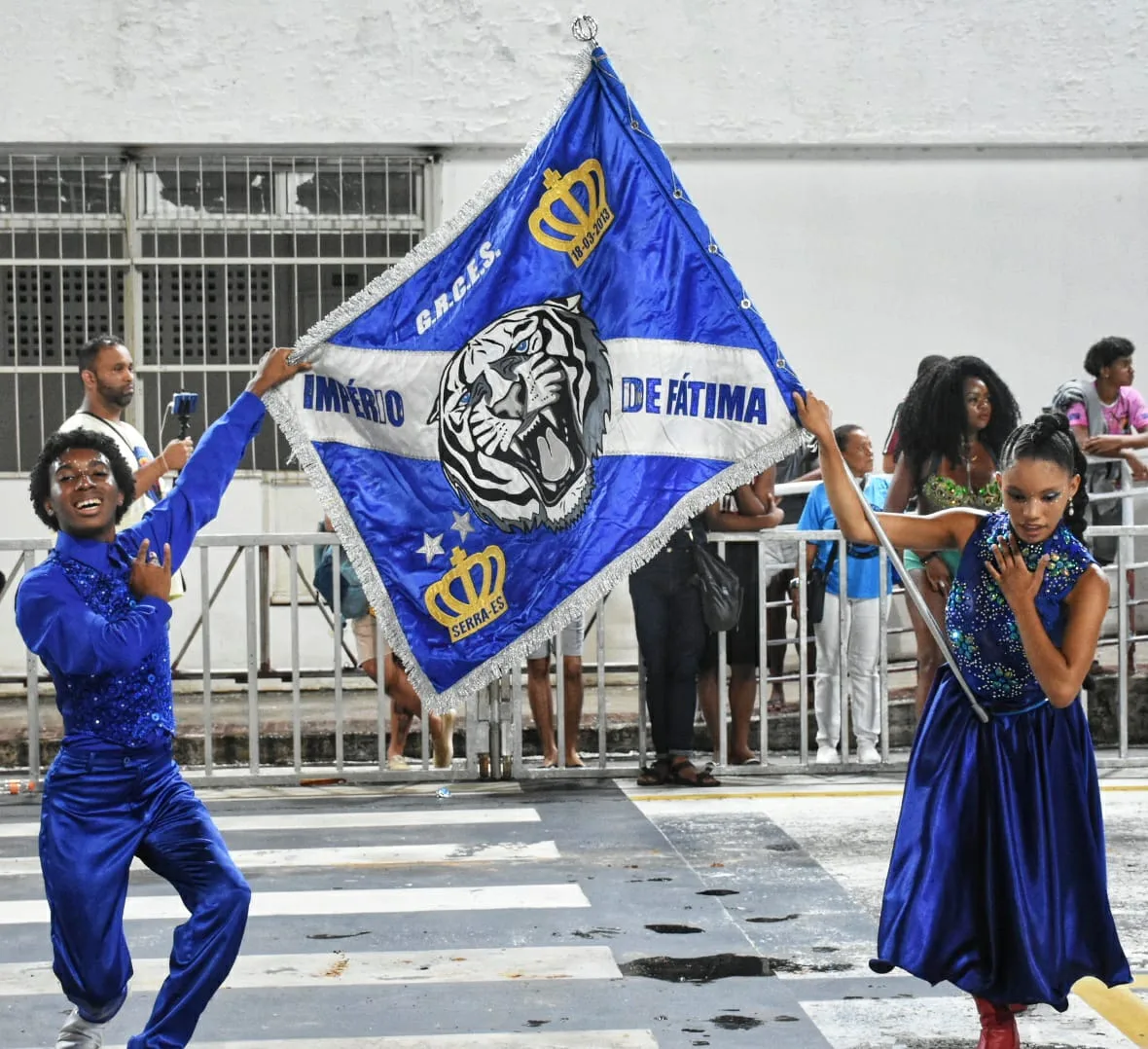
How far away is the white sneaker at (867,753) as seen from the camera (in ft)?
31.0

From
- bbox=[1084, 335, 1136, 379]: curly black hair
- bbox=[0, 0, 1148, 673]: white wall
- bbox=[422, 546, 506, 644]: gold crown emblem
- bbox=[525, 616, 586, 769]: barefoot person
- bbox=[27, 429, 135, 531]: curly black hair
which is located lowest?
bbox=[525, 616, 586, 769]: barefoot person

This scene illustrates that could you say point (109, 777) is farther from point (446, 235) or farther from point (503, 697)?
point (503, 697)

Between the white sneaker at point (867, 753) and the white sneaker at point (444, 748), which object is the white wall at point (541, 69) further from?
the white sneaker at point (867, 753)

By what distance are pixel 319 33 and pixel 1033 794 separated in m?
10.2

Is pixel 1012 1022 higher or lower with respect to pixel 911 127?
lower

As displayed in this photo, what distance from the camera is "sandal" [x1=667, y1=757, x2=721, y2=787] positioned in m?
8.89

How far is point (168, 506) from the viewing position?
4.59 m

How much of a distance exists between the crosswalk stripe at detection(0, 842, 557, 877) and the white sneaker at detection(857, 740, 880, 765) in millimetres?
2522

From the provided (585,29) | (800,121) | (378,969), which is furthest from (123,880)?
(800,121)

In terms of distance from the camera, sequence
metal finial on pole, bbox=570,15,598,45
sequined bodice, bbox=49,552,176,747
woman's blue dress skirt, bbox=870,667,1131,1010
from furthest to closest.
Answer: metal finial on pole, bbox=570,15,598,45 → woman's blue dress skirt, bbox=870,667,1131,1010 → sequined bodice, bbox=49,552,176,747

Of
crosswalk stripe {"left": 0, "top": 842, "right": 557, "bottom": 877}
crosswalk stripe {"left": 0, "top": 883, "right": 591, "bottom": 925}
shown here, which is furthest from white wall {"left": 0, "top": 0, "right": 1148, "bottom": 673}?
crosswalk stripe {"left": 0, "top": 883, "right": 591, "bottom": 925}

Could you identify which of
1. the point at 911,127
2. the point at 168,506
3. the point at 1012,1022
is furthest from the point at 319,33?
the point at 1012,1022

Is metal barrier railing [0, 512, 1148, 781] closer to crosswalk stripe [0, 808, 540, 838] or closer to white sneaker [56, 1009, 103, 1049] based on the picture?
crosswalk stripe [0, 808, 540, 838]

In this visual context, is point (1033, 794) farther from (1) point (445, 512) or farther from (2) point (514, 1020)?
(1) point (445, 512)
